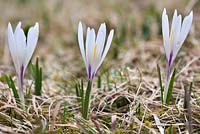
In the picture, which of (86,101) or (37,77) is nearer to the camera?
(86,101)

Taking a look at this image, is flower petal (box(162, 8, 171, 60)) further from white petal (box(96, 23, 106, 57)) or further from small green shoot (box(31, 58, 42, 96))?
small green shoot (box(31, 58, 42, 96))

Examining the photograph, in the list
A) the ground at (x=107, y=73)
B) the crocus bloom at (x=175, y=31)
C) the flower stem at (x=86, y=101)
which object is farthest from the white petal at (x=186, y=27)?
the flower stem at (x=86, y=101)

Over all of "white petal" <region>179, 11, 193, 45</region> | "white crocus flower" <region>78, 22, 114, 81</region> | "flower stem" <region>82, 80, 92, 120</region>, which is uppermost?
"white petal" <region>179, 11, 193, 45</region>

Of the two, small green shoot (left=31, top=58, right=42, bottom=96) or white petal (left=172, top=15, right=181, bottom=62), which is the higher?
white petal (left=172, top=15, right=181, bottom=62)

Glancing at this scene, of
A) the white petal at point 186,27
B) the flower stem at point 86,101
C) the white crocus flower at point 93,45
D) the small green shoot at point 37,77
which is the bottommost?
the flower stem at point 86,101

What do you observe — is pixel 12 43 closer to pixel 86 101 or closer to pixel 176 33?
pixel 86 101

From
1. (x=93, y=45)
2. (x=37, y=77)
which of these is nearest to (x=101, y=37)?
(x=93, y=45)

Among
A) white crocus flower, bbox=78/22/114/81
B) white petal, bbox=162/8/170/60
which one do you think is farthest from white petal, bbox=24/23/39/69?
white petal, bbox=162/8/170/60

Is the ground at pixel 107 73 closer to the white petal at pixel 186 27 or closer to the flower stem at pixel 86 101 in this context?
the flower stem at pixel 86 101

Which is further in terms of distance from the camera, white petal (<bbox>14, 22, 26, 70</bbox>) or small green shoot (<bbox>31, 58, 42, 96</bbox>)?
small green shoot (<bbox>31, 58, 42, 96</bbox>)
